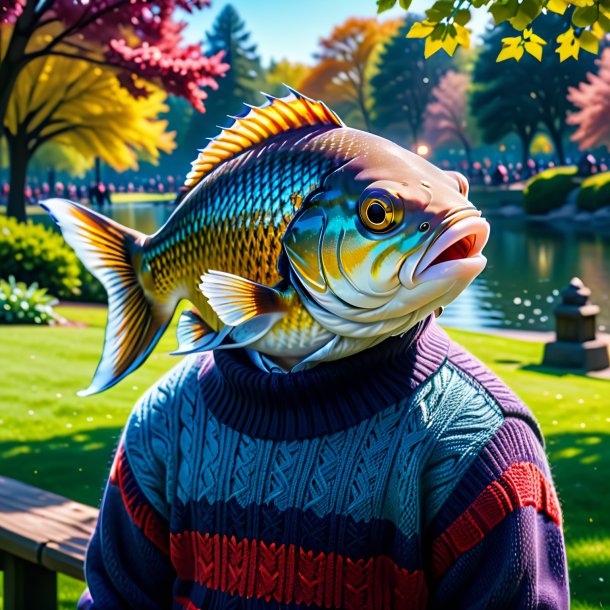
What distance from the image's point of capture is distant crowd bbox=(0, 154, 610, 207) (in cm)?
4347

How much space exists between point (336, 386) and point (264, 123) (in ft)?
1.79

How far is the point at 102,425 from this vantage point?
693cm

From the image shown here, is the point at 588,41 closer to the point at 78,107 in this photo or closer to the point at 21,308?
the point at 21,308

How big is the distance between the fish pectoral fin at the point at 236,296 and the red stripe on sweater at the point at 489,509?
1.77 feet

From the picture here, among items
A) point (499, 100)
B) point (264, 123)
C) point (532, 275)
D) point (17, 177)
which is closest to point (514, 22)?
point (264, 123)

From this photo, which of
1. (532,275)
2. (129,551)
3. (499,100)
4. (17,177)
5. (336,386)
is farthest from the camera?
(499,100)

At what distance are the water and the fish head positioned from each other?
465 inches

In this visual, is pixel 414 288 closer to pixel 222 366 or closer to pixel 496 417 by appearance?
pixel 496 417

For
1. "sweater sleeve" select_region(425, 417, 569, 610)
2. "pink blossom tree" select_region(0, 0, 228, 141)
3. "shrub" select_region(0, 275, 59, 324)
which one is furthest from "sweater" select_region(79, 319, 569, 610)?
"pink blossom tree" select_region(0, 0, 228, 141)

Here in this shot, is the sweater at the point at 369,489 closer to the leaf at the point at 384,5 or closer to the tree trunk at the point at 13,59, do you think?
the leaf at the point at 384,5

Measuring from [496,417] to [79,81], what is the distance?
78.5 ft

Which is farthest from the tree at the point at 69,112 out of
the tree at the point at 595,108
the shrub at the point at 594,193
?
the tree at the point at 595,108

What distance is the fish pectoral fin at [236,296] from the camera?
5.43 feet

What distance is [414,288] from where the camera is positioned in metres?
1.57
